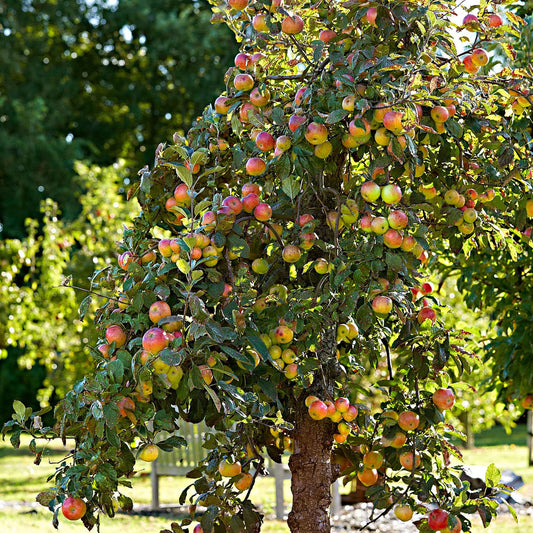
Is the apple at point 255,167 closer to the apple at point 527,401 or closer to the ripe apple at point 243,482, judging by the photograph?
the ripe apple at point 243,482

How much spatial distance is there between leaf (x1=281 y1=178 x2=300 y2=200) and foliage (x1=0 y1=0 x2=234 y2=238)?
11.3 meters

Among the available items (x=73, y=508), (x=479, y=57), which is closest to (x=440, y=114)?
(x=479, y=57)

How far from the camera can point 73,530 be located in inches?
185

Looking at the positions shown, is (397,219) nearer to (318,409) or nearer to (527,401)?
(318,409)

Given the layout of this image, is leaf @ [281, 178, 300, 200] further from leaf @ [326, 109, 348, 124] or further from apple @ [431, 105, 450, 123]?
apple @ [431, 105, 450, 123]

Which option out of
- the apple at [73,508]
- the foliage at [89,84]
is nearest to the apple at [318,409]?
the apple at [73,508]

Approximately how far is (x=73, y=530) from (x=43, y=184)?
928 centimetres

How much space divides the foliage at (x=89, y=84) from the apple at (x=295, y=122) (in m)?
11.3

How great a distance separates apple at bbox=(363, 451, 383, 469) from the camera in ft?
7.23

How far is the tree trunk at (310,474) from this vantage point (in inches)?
84.0

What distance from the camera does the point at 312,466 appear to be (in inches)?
84.7

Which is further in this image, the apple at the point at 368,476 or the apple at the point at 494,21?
the apple at the point at 368,476

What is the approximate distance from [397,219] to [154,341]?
643mm

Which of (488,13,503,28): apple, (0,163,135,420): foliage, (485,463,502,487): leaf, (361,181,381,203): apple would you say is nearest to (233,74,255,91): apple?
(361,181,381,203): apple
